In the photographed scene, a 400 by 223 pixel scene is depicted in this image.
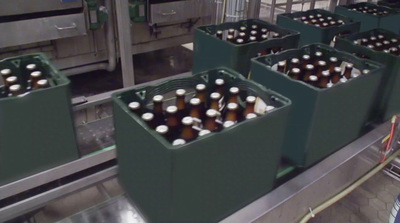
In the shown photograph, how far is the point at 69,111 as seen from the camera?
100cm

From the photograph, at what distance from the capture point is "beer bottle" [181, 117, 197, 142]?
785mm

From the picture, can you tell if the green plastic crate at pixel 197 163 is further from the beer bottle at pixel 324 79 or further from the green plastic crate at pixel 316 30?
the green plastic crate at pixel 316 30

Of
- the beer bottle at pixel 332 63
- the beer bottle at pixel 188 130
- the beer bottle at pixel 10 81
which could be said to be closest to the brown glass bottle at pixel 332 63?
the beer bottle at pixel 332 63

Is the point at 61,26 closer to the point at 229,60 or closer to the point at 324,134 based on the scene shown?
the point at 229,60

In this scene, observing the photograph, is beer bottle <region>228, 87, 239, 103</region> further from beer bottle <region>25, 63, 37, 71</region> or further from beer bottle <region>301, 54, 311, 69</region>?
beer bottle <region>25, 63, 37, 71</region>

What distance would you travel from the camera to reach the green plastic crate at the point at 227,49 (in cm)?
115

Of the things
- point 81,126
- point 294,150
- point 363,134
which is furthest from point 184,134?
point 363,134

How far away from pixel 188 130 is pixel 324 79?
55 centimetres

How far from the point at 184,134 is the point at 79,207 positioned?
3.93ft

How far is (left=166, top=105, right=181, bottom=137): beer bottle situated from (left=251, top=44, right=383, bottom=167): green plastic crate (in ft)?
1.04

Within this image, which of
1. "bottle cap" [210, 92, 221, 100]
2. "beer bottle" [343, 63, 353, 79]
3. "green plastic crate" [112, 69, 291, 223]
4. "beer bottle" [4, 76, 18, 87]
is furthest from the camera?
"beer bottle" [343, 63, 353, 79]

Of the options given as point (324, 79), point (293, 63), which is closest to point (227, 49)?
point (293, 63)

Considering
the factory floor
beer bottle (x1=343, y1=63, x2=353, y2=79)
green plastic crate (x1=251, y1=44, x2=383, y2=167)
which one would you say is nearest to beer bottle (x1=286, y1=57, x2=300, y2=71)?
green plastic crate (x1=251, y1=44, x2=383, y2=167)

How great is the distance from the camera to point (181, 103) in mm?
913
